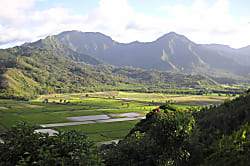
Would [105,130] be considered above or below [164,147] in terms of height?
below

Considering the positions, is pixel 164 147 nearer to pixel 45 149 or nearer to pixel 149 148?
pixel 149 148

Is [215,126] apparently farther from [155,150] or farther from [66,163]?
[66,163]

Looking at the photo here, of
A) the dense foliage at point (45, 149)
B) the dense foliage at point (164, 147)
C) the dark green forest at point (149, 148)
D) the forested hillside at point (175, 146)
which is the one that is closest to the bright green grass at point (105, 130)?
the dark green forest at point (149, 148)

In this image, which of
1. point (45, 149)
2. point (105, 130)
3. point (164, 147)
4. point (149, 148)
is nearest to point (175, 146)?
point (164, 147)

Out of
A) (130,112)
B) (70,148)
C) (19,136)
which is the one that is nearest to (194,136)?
(70,148)

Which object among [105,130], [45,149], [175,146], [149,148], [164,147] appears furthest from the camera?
[105,130]

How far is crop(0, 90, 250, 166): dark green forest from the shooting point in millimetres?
16672

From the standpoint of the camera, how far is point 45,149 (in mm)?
17953

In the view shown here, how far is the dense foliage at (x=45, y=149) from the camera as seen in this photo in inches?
611

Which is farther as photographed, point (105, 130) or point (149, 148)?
point (105, 130)

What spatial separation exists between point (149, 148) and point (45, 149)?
13886mm

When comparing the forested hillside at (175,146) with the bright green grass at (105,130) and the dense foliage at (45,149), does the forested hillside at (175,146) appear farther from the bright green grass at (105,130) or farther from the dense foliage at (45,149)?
the bright green grass at (105,130)

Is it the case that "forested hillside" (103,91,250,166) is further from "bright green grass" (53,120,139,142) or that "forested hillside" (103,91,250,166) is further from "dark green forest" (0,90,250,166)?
"bright green grass" (53,120,139,142)

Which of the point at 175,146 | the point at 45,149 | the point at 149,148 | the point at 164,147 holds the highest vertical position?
the point at 45,149
